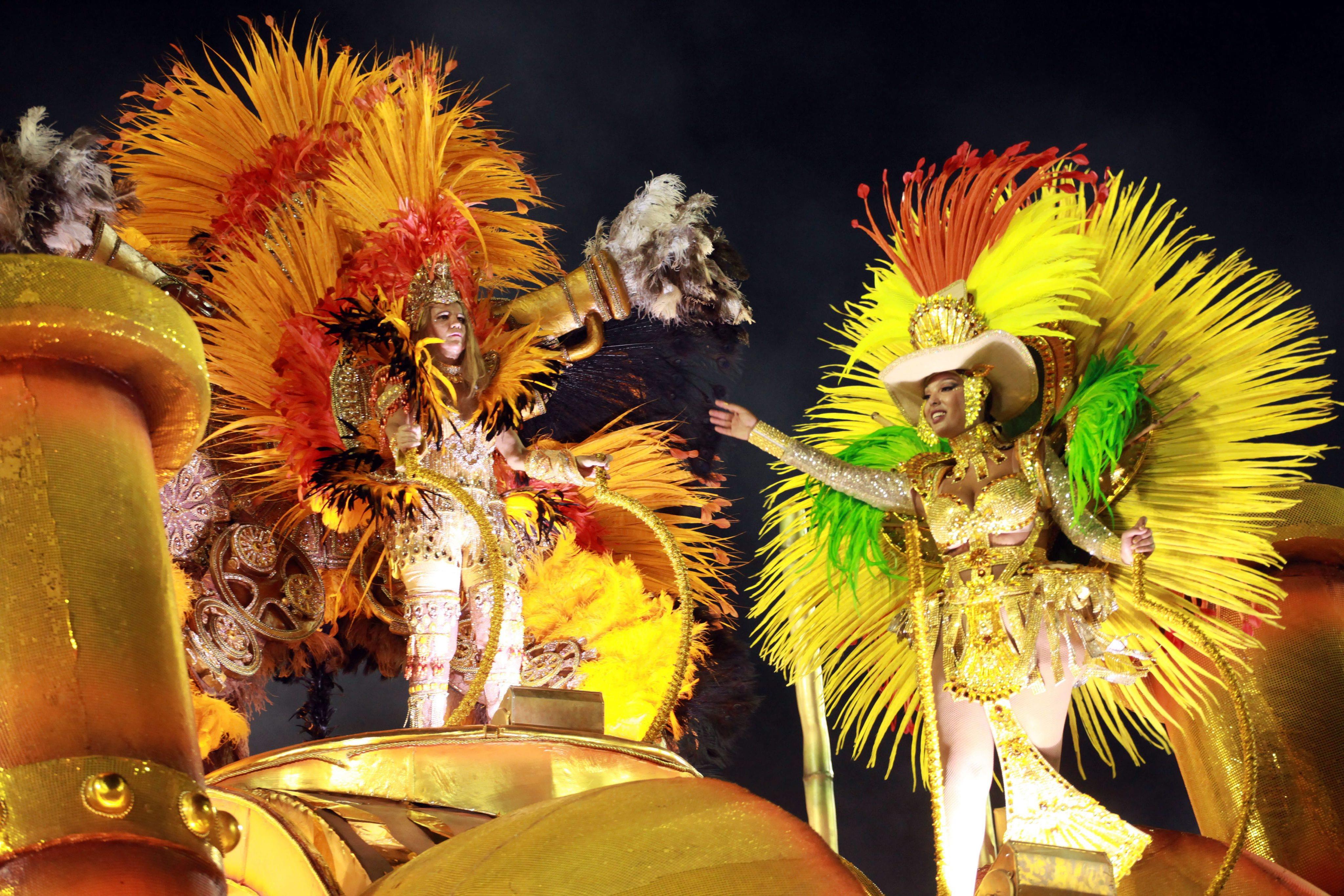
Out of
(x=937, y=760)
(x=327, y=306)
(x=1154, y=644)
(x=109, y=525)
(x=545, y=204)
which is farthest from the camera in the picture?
(x=545, y=204)

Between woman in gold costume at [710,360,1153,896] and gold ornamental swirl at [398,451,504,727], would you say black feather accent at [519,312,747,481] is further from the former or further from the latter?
gold ornamental swirl at [398,451,504,727]

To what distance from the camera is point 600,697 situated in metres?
2.65

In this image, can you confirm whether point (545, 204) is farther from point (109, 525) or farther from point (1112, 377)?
point (109, 525)

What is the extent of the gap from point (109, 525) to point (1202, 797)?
2.76 m

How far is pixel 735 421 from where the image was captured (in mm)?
3477

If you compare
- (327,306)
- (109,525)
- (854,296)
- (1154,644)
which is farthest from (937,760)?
(854,296)

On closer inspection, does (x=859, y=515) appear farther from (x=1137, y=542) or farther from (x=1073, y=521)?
(x=1137, y=542)

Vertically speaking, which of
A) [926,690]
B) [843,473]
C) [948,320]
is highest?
[948,320]

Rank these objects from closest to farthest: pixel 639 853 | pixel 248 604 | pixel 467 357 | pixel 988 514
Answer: pixel 639 853 < pixel 988 514 < pixel 467 357 < pixel 248 604

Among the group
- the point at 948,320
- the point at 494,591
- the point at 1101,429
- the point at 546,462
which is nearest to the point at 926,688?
the point at 1101,429

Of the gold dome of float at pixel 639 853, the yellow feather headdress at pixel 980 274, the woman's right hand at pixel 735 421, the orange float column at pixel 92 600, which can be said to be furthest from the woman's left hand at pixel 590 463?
the gold dome of float at pixel 639 853

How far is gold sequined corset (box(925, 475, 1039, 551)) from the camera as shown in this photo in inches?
124

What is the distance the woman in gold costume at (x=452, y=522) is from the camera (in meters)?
3.73

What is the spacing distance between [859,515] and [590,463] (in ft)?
3.00
